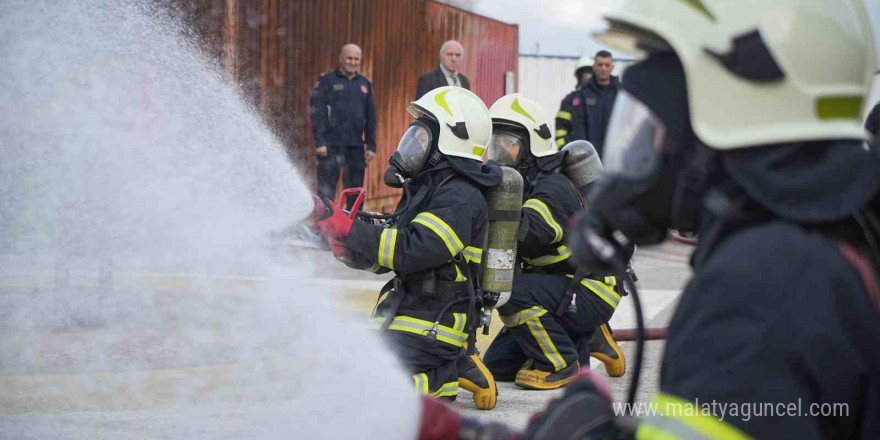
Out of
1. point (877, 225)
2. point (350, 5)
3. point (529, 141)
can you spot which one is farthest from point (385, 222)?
point (350, 5)

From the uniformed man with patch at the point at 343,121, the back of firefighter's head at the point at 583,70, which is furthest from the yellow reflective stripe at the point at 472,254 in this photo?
the back of firefighter's head at the point at 583,70

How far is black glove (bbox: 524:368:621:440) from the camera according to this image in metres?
1.65

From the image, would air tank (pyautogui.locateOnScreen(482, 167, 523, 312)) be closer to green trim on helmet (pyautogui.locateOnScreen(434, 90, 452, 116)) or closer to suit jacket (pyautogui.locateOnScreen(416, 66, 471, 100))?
green trim on helmet (pyautogui.locateOnScreen(434, 90, 452, 116))

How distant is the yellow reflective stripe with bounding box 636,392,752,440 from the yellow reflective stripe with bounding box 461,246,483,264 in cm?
312

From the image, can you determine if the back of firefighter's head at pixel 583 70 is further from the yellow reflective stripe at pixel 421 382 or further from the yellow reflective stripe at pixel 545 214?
the yellow reflective stripe at pixel 421 382

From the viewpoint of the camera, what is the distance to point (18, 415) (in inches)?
166

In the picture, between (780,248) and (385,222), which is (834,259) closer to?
(780,248)

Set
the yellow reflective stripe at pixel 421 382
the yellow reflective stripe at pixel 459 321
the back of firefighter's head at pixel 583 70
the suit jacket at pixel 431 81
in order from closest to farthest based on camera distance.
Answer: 1. the yellow reflective stripe at pixel 421 382
2. the yellow reflective stripe at pixel 459 321
3. the suit jacket at pixel 431 81
4. the back of firefighter's head at pixel 583 70

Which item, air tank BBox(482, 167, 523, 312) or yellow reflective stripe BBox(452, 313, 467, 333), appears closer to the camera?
yellow reflective stripe BBox(452, 313, 467, 333)

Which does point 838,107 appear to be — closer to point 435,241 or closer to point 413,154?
point 435,241

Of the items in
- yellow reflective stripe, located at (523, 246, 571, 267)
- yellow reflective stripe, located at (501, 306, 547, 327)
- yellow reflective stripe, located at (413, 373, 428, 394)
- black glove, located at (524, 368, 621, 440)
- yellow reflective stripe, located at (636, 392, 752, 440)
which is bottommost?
yellow reflective stripe, located at (413, 373, 428, 394)

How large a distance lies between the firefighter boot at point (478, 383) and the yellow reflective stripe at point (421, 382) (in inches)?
12.0

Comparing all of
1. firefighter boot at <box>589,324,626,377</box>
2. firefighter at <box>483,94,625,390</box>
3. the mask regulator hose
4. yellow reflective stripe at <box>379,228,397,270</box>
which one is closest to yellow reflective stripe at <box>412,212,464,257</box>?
yellow reflective stripe at <box>379,228,397,270</box>

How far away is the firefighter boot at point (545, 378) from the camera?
5.20 m
